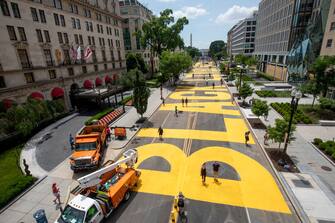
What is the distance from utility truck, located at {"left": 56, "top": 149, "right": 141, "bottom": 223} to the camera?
392 inches

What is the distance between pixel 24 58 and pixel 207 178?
32853 millimetres

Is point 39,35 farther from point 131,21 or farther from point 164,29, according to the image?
point 131,21

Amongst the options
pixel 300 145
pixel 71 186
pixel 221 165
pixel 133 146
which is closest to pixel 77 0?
pixel 133 146

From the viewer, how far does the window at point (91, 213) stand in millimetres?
9834

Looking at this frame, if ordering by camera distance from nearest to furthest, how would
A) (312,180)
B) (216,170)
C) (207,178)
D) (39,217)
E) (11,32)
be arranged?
(39,217), (312,180), (216,170), (207,178), (11,32)

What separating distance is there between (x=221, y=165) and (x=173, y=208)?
6.30 meters

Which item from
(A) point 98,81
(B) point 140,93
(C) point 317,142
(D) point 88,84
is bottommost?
(C) point 317,142

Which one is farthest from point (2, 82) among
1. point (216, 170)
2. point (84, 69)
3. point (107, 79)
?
point (216, 170)

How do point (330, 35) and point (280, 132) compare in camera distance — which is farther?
point (330, 35)

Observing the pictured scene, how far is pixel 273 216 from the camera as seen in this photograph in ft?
36.1

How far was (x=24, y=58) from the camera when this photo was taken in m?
29.2

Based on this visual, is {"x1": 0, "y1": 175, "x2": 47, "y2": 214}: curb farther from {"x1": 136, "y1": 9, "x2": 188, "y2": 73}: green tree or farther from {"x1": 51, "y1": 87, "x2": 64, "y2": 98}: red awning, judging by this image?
{"x1": 136, "y1": 9, "x2": 188, "y2": 73}: green tree

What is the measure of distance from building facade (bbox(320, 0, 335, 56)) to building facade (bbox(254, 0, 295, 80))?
17.5m

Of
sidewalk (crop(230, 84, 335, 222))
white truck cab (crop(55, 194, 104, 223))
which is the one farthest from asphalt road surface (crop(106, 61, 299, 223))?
white truck cab (crop(55, 194, 104, 223))
